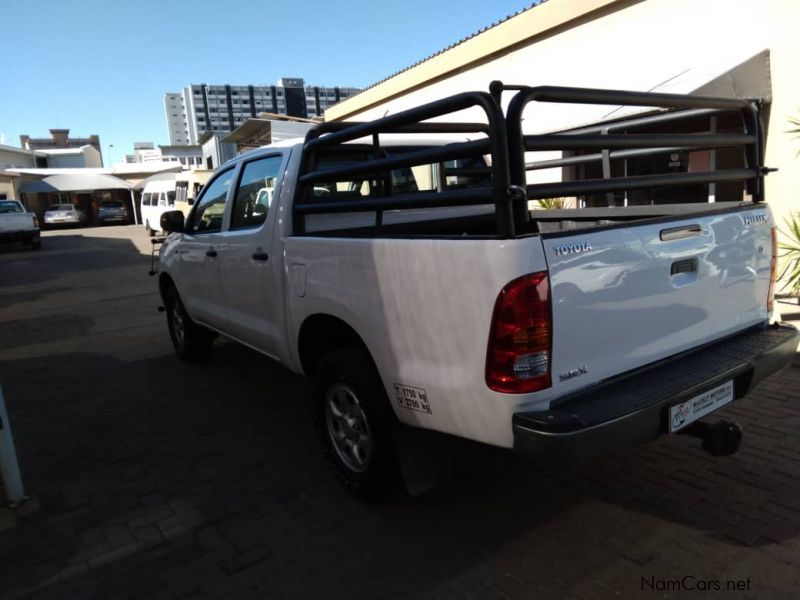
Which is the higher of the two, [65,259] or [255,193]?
[255,193]

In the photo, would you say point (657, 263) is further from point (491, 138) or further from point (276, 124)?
point (276, 124)

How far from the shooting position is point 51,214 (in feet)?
121

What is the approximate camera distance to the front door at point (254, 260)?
373 cm

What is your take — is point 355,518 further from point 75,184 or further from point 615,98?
point 75,184

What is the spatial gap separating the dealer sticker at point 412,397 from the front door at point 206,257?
7.74 ft

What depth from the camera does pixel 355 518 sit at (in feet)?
10.1

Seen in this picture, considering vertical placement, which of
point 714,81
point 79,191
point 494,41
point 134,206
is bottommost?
point 714,81

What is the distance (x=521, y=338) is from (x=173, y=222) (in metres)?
4.15

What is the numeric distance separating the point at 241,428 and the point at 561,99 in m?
3.20

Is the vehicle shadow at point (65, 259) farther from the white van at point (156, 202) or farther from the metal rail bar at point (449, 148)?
the metal rail bar at point (449, 148)

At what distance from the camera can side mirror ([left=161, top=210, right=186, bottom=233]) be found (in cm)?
532

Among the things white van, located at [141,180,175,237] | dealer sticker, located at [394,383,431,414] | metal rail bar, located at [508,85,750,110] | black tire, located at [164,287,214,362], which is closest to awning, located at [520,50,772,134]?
metal rail bar, located at [508,85,750,110]

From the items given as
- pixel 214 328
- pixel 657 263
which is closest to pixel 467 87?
pixel 214 328

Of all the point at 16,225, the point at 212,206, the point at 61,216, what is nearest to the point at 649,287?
the point at 212,206
